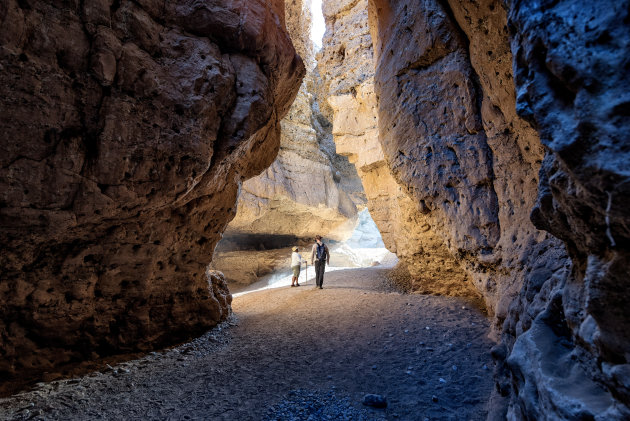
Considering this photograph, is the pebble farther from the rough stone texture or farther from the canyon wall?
the rough stone texture

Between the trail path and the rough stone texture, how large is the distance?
5.15 feet

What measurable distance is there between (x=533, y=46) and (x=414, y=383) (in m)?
3.22

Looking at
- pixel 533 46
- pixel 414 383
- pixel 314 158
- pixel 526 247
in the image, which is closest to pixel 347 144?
pixel 314 158

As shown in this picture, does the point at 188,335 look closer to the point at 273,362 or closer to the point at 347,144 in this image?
the point at 273,362

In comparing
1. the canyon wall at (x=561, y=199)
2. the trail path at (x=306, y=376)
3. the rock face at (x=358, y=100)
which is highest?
the rock face at (x=358, y=100)

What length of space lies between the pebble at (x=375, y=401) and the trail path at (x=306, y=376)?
0.06 meters

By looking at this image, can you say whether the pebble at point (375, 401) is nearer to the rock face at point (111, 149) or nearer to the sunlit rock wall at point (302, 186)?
the rock face at point (111, 149)

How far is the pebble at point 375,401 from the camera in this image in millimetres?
2797

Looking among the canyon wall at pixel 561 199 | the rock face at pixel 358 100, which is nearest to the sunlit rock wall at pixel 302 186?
the rock face at pixel 358 100

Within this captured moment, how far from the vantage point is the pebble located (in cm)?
280

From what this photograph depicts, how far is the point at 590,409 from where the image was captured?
1.17m

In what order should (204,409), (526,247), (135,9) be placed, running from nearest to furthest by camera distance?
(204,409) → (135,9) → (526,247)

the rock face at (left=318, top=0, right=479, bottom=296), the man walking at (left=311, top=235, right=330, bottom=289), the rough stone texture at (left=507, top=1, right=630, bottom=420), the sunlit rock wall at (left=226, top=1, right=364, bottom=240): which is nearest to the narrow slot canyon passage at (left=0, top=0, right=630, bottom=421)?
the rough stone texture at (left=507, top=1, right=630, bottom=420)

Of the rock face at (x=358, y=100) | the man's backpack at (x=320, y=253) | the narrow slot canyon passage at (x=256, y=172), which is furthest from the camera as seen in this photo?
the rock face at (x=358, y=100)
